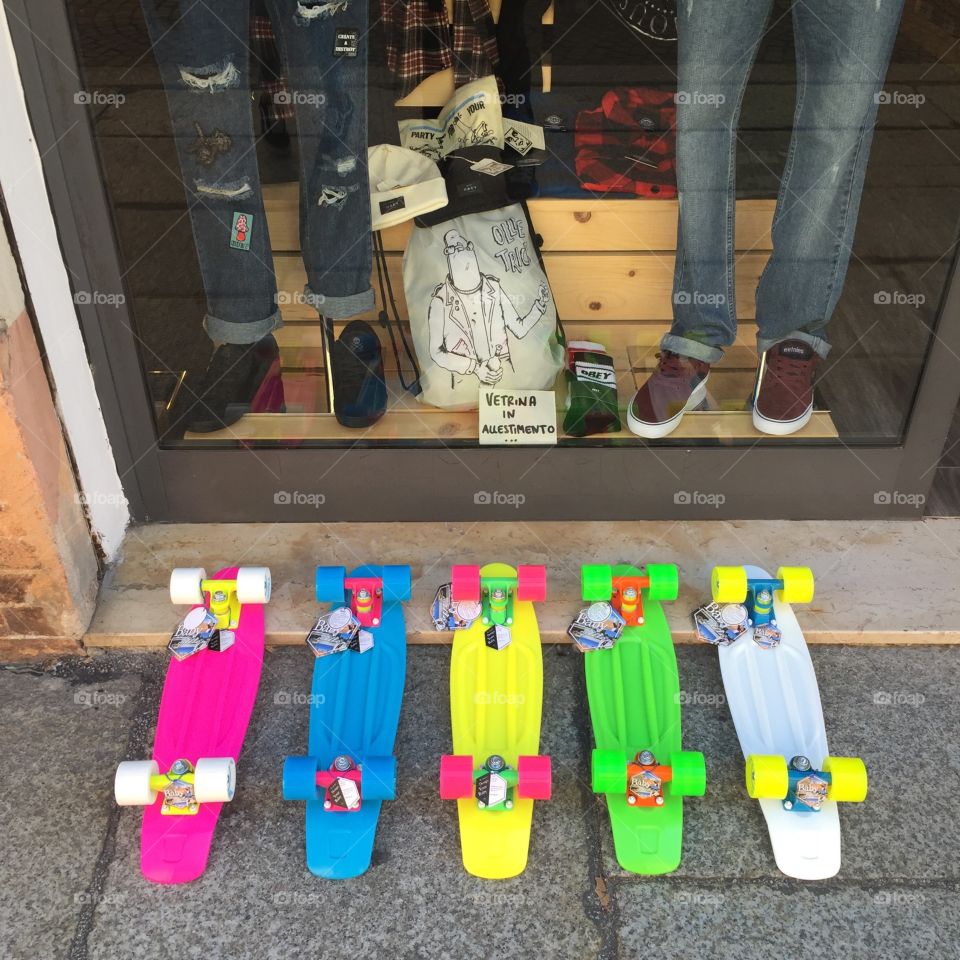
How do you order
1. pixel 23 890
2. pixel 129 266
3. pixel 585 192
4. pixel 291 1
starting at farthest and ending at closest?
pixel 585 192
pixel 129 266
pixel 291 1
pixel 23 890

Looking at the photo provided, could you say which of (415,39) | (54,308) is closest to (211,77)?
(415,39)

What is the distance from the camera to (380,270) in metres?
2.47

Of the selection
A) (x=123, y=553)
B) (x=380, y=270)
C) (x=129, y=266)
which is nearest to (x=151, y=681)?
(x=123, y=553)

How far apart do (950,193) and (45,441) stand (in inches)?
83.2

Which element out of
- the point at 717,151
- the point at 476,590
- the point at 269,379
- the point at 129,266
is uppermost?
the point at 717,151

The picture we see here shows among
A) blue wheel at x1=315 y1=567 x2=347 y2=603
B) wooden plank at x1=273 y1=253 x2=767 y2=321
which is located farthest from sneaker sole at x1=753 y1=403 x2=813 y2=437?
blue wheel at x1=315 y1=567 x2=347 y2=603

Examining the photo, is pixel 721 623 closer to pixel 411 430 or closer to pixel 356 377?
pixel 411 430

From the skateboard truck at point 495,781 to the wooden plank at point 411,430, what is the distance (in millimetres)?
891

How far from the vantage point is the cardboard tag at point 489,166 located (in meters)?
2.35

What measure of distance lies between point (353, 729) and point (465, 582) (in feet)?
1.34

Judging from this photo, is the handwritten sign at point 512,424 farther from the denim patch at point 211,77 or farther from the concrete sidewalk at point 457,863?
the denim patch at point 211,77

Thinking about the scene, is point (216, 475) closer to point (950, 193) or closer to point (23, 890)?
point (23, 890)

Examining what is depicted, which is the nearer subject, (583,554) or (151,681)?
(151,681)

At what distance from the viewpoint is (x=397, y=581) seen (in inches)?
89.0
